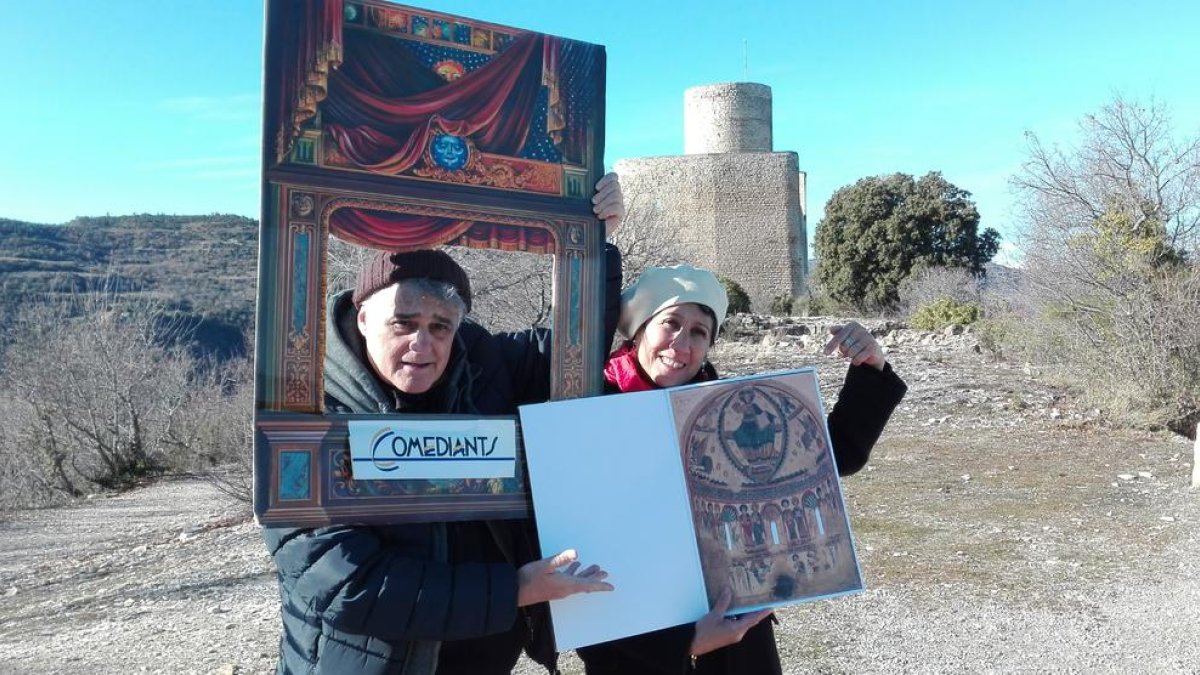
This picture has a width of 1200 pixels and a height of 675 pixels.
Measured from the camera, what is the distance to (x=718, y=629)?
2.06 m

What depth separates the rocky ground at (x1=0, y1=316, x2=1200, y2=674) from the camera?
4770 millimetres

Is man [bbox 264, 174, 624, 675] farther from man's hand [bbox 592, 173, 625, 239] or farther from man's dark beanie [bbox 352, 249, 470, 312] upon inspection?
man's hand [bbox 592, 173, 625, 239]

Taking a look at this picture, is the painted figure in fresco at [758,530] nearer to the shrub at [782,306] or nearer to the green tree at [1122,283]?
the green tree at [1122,283]

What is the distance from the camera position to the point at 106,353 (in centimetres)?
1257

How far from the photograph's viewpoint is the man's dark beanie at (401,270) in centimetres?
189

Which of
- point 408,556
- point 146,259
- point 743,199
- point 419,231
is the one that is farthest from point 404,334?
point 743,199

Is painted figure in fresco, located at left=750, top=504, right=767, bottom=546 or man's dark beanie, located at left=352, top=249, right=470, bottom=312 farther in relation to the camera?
painted figure in fresco, located at left=750, top=504, right=767, bottom=546

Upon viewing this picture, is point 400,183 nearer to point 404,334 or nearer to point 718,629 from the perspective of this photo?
point 404,334

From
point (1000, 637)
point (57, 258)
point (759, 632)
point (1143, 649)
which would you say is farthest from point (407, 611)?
point (57, 258)

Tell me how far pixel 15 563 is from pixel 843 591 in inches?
325

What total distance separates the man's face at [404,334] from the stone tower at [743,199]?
148ft

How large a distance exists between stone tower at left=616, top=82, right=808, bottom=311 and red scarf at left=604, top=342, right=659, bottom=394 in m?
44.7

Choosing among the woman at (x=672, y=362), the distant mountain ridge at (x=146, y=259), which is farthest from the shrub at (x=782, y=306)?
the woman at (x=672, y=362)

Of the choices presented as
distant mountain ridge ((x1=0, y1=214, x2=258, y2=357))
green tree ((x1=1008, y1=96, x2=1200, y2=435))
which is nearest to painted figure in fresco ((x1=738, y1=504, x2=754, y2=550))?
green tree ((x1=1008, y1=96, x2=1200, y2=435))
